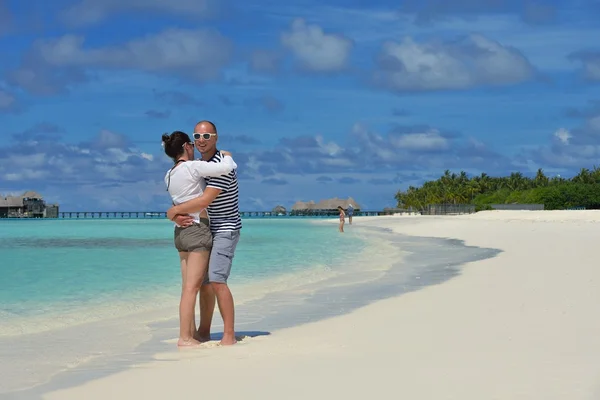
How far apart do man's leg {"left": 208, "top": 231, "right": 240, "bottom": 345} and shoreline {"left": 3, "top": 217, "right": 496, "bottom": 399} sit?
242 mm

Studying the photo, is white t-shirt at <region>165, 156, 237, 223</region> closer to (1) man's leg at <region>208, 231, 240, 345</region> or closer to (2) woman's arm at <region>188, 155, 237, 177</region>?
(2) woman's arm at <region>188, 155, 237, 177</region>

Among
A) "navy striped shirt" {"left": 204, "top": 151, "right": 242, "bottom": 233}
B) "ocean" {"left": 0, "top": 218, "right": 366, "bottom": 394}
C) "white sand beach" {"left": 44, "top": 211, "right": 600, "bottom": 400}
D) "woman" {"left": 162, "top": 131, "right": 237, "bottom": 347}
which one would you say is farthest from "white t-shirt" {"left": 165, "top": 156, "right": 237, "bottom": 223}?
"ocean" {"left": 0, "top": 218, "right": 366, "bottom": 394}

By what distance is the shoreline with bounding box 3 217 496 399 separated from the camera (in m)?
5.42

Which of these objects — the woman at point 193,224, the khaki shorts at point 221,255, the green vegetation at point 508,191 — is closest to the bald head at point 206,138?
the woman at point 193,224

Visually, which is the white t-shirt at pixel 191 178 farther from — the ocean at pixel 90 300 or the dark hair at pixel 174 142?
the ocean at pixel 90 300

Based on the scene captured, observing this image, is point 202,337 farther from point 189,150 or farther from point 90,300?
point 90,300

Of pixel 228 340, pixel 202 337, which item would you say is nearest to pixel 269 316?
pixel 202 337

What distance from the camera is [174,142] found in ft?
21.1

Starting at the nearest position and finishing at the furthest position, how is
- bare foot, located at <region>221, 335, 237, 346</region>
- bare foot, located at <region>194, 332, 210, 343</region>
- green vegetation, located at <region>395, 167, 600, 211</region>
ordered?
bare foot, located at <region>221, 335, 237, 346</region> → bare foot, located at <region>194, 332, 210, 343</region> → green vegetation, located at <region>395, 167, 600, 211</region>

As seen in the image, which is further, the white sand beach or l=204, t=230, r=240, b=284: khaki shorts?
l=204, t=230, r=240, b=284: khaki shorts

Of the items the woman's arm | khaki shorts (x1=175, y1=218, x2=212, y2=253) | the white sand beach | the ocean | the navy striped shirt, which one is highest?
the woman's arm

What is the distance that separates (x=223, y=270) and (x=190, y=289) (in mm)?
333

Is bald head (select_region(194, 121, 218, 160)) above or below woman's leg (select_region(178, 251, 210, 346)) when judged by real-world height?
above

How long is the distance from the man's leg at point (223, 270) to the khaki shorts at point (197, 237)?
0.25 feet
